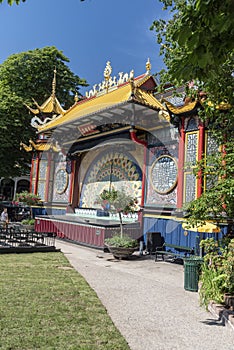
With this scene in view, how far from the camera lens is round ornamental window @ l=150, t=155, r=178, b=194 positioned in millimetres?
14359

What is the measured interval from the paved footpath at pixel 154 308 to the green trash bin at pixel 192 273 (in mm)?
196

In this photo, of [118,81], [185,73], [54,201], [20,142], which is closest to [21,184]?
[20,142]

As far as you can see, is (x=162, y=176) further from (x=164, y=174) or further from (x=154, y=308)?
(x=154, y=308)

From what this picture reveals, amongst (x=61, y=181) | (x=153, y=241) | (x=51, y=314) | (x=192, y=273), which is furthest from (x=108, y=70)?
(x=51, y=314)

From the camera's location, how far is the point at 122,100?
1490 centimetres

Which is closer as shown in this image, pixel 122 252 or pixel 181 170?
pixel 122 252

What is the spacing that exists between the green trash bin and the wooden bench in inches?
138

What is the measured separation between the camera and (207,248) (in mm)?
7715

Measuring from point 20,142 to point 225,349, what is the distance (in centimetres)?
2409

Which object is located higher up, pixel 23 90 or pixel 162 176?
pixel 23 90

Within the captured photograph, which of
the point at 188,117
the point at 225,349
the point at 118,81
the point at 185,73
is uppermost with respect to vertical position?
the point at 118,81

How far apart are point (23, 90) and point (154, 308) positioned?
24888 millimetres

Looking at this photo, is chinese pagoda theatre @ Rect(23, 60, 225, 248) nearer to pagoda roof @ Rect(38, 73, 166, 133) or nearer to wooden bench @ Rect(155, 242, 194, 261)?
pagoda roof @ Rect(38, 73, 166, 133)

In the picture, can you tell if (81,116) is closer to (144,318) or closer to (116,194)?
(116,194)
